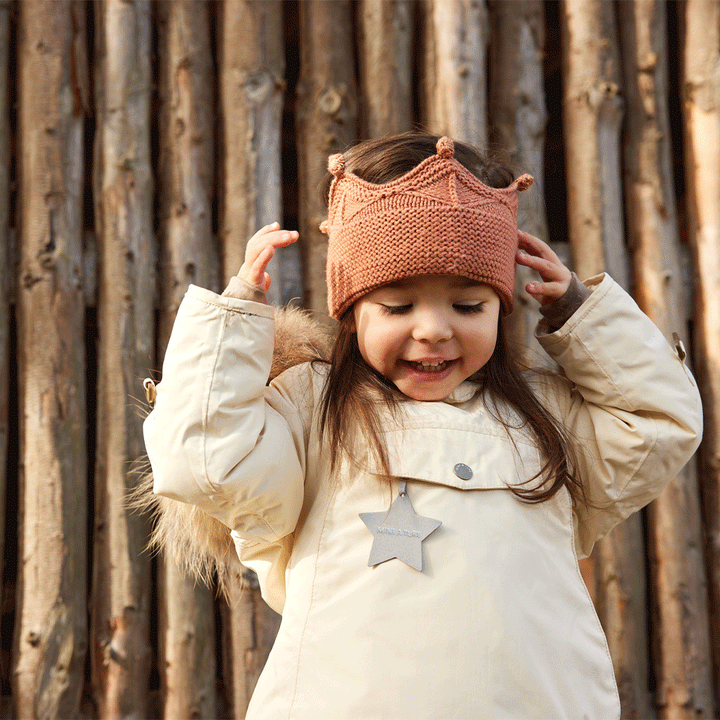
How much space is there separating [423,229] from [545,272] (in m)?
0.35

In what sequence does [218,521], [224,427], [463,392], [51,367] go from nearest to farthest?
[224,427] → [463,392] → [218,521] → [51,367]

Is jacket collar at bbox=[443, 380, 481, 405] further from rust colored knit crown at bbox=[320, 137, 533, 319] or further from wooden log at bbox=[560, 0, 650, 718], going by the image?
wooden log at bbox=[560, 0, 650, 718]

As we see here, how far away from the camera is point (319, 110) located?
242 cm

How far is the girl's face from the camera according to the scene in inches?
55.2

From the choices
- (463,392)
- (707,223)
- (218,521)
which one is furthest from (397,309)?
(707,223)

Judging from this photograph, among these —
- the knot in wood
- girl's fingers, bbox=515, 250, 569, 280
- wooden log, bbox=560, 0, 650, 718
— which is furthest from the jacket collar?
the knot in wood

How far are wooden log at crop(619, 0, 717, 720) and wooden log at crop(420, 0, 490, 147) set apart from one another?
575mm

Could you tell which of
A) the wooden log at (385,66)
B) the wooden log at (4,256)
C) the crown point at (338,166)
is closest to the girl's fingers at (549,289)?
the crown point at (338,166)

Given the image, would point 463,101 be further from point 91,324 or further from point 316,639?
point 316,639

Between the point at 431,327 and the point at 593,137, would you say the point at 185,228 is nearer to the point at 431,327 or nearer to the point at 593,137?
the point at 431,327

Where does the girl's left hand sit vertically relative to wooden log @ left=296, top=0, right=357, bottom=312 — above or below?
below

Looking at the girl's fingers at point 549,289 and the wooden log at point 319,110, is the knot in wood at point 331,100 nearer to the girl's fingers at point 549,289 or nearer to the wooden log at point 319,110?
the wooden log at point 319,110

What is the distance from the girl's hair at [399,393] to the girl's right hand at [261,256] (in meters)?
0.22

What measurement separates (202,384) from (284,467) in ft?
0.75
